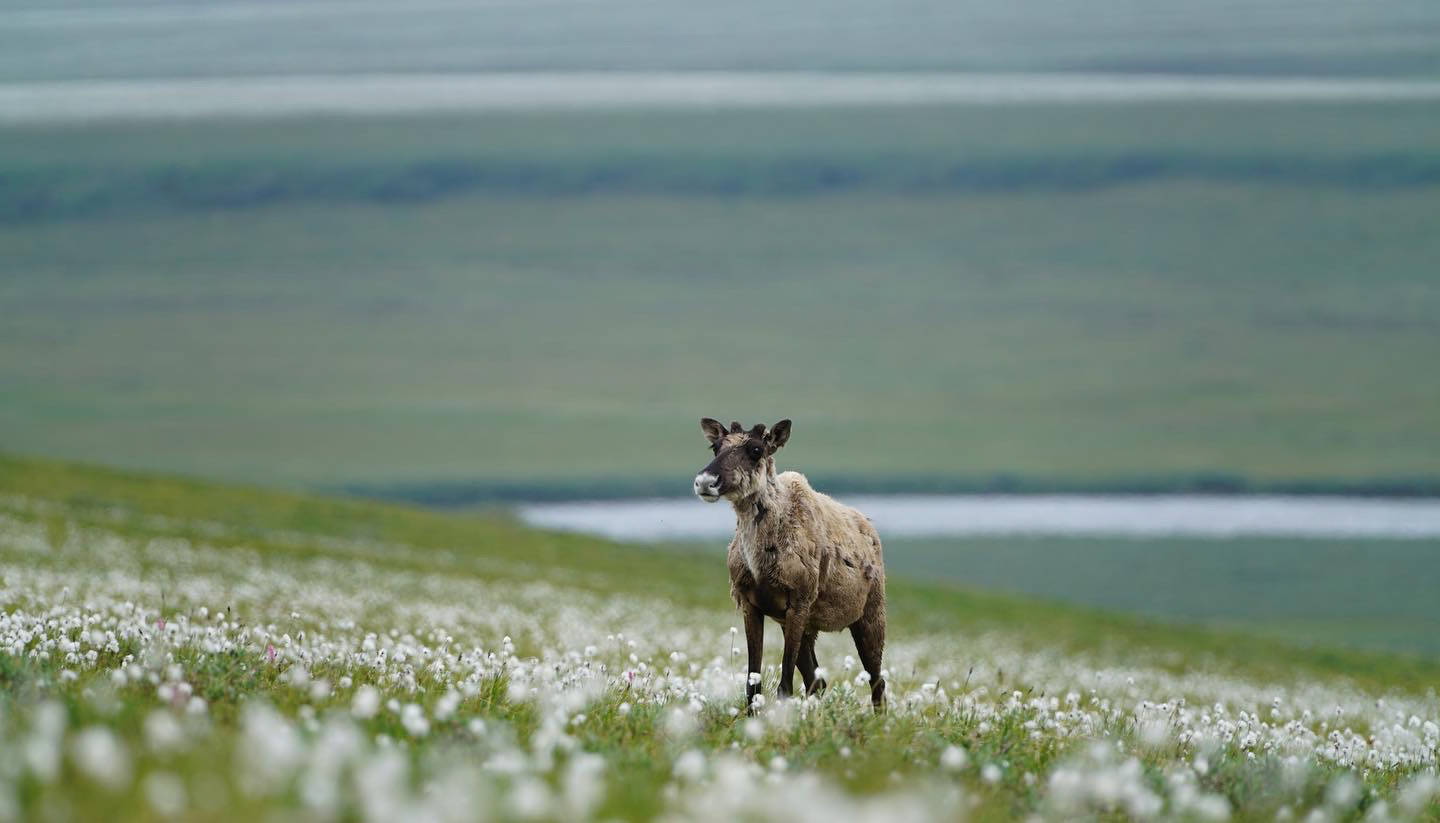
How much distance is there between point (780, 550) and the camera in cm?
1112

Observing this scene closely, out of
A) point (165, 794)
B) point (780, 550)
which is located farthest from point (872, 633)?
point (165, 794)

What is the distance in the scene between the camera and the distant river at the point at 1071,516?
8150 centimetres

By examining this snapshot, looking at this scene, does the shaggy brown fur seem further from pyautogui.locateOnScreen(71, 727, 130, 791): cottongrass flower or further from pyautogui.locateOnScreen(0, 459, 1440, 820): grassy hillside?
pyautogui.locateOnScreen(71, 727, 130, 791): cottongrass flower

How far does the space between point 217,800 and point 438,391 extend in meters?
140

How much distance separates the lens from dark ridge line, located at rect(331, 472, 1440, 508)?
9988cm

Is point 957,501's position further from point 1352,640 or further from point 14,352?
point 14,352

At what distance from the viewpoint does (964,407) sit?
13900 cm

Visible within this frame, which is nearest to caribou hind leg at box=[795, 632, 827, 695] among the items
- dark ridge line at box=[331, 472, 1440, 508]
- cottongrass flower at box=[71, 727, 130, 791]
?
cottongrass flower at box=[71, 727, 130, 791]

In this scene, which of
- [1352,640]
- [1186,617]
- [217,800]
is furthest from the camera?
[1186,617]

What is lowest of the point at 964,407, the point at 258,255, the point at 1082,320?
the point at 964,407

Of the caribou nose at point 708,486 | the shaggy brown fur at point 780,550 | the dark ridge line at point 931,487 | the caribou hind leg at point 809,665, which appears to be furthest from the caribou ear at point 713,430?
the dark ridge line at point 931,487

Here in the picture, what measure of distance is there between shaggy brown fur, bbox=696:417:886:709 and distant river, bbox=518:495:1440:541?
207 feet

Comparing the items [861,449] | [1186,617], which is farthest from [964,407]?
[1186,617]

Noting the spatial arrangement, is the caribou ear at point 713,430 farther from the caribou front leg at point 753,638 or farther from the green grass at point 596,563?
the green grass at point 596,563
